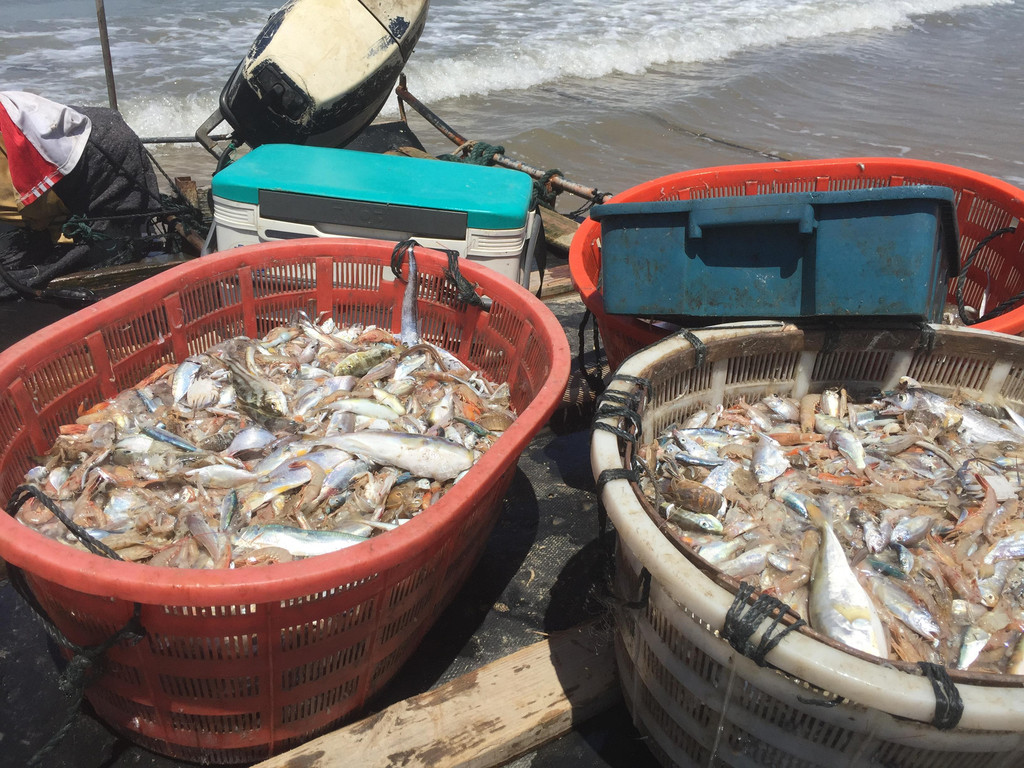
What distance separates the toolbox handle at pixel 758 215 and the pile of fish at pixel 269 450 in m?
1.07

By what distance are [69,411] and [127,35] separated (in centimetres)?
1408

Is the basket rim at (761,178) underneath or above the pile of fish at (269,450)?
above

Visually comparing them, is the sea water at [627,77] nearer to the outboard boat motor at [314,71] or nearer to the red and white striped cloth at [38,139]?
the outboard boat motor at [314,71]

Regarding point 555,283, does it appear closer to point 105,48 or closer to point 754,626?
point 754,626

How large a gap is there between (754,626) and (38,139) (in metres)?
4.61

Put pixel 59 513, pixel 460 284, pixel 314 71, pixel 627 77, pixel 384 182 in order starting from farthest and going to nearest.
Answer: pixel 627 77
pixel 314 71
pixel 384 182
pixel 460 284
pixel 59 513

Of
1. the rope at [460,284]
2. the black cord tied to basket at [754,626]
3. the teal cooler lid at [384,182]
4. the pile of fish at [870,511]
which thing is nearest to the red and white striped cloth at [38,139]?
the teal cooler lid at [384,182]

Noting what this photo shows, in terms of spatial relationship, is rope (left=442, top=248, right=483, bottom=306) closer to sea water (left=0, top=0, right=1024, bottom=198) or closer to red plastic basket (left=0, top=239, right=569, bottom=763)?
red plastic basket (left=0, top=239, right=569, bottom=763)

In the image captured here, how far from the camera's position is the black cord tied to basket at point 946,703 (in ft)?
4.40

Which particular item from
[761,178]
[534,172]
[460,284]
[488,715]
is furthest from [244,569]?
[534,172]

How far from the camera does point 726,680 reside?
1.63m

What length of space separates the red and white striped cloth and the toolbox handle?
3.83 meters

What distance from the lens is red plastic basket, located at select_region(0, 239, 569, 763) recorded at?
1.58m

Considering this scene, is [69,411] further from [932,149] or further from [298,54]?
[932,149]
